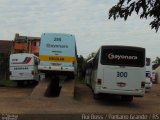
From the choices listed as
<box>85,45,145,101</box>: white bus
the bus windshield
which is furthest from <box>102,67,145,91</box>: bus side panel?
the bus windshield

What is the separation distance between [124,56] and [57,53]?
23.3 ft

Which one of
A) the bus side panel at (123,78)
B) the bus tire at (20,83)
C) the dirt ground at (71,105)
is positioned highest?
the bus side panel at (123,78)

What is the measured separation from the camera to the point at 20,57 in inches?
1447

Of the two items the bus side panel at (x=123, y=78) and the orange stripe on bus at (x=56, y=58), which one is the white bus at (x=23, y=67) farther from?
the bus side panel at (x=123, y=78)

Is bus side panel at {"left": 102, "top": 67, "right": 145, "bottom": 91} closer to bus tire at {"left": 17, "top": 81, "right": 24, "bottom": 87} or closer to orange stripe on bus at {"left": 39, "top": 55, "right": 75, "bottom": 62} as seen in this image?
orange stripe on bus at {"left": 39, "top": 55, "right": 75, "bottom": 62}

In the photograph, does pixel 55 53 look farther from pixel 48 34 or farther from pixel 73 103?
pixel 73 103

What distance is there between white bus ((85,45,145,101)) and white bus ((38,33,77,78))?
6270 millimetres

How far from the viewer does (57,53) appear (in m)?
30.8

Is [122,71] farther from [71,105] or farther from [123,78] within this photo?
[71,105]

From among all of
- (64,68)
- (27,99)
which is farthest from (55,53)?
(27,99)

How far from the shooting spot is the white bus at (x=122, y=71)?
79.9 ft

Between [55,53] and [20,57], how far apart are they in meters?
6.67

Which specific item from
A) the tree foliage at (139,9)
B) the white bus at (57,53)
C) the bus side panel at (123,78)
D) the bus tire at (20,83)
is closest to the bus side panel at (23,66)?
the bus tire at (20,83)

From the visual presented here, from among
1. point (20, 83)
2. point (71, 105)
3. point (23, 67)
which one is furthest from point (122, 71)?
point (20, 83)
